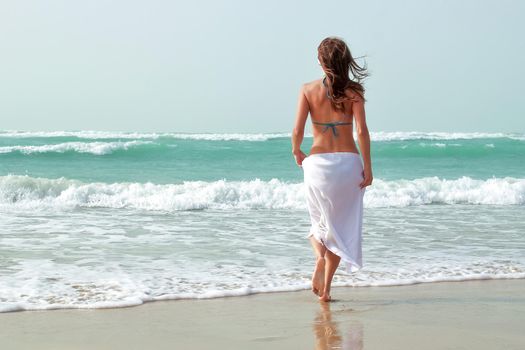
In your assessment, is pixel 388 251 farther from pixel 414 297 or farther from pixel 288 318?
pixel 288 318

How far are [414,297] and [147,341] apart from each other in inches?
87.1

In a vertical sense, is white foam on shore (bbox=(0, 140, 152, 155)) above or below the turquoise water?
above

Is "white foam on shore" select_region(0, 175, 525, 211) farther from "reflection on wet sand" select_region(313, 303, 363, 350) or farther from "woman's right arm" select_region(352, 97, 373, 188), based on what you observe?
"reflection on wet sand" select_region(313, 303, 363, 350)

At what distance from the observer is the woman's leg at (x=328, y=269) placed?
16.6 ft

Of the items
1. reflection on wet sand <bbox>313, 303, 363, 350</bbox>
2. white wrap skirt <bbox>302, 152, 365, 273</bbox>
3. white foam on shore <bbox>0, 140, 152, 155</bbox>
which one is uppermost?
white wrap skirt <bbox>302, 152, 365, 273</bbox>

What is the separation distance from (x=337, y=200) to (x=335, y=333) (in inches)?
38.8

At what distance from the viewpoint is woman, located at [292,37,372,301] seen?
15.6ft

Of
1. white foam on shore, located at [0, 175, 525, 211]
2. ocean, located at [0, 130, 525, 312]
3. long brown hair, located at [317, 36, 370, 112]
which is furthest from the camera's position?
white foam on shore, located at [0, 175, 525, 211]

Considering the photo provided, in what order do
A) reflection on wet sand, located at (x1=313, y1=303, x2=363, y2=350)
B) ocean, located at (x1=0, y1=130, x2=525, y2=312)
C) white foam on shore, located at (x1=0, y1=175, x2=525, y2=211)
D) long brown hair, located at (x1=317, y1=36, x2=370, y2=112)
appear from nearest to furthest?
reflection on wet sand, located at (x1=313, y1=303, x2=363, y2=350) < long brown hair, located at (x1=317, y1=36, x2=370, y2=112) < ocean, located at (x1=0, y1=130, x2=525, y2=312) < white foam on shore, located at (x1=0, y1=175, x2=525, y2=211)

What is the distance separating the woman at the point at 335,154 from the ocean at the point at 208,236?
916mm

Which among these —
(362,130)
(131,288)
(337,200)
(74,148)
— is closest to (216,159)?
(74,148)

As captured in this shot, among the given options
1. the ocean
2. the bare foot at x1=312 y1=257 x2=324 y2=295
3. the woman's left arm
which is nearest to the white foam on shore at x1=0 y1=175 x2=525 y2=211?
the ocean

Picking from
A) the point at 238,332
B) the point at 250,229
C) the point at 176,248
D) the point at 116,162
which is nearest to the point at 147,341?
the point at 238,332

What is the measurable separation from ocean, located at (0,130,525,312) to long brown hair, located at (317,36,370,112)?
5.57 feet
